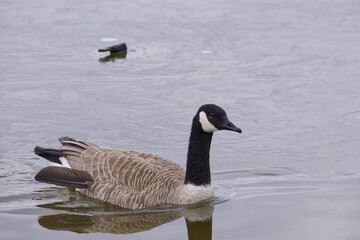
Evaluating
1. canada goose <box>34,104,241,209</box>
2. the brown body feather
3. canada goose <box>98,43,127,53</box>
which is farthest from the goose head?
canada goose <box>98,43,127,53</box>

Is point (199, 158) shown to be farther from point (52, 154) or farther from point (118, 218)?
point (52, 154)

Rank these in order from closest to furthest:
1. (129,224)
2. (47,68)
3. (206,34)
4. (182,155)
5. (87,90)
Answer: (129,224), (182,155), (87,90), (47,68), (206,34)

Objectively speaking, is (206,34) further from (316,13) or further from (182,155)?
(182,155)

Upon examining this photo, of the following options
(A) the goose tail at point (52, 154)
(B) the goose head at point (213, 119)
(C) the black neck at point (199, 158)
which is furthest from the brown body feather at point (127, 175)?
(B) the goose head at point (213, 119)

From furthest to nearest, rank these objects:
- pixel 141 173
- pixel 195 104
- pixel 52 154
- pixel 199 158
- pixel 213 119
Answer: pixel 195 104 → pixel 52 154 → pixel 141 173 → pixel 199 158 → pixel 213 119

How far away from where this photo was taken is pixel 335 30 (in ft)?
43.9

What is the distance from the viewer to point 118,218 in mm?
7180

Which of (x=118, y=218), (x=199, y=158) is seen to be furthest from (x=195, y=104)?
(x=118, y=218)

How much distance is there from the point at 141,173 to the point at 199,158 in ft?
2.36

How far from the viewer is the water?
23.1 feet

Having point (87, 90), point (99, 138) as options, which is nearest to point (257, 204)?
point (99, 138)

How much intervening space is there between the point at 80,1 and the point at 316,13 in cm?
556

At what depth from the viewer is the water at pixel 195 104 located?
23.1 ft

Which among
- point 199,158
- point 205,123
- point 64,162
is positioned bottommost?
point 64,162
